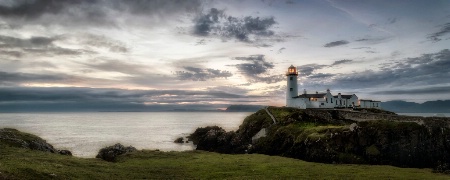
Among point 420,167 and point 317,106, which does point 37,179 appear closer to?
point 420,167

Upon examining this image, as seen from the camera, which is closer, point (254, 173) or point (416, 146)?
point (254, 173)

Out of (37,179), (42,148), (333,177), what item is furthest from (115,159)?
(333,177)

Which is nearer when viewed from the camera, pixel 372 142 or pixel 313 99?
pixel 372 142

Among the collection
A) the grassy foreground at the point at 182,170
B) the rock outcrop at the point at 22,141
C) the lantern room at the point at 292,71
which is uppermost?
the lantern room at the point at 292,71

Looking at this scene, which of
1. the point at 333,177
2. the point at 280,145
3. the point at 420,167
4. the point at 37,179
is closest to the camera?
the point at 37,179

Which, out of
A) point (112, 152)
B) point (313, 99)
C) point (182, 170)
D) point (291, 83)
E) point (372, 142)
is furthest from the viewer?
point (291, 83)

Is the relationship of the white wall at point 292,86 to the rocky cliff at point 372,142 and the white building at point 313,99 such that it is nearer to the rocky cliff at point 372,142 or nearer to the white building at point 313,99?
the white building at point 313,99

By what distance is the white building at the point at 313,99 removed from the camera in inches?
4026

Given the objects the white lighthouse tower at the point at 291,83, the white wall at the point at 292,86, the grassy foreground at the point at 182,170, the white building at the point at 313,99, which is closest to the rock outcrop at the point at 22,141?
the grassy foreground at the point at 182,170

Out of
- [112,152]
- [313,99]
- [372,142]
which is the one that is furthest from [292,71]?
[112,152]

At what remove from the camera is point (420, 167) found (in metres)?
49.5

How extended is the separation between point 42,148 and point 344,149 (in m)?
50.8

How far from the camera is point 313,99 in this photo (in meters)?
103

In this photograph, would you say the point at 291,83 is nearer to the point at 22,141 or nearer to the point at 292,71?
the point at 292,71
